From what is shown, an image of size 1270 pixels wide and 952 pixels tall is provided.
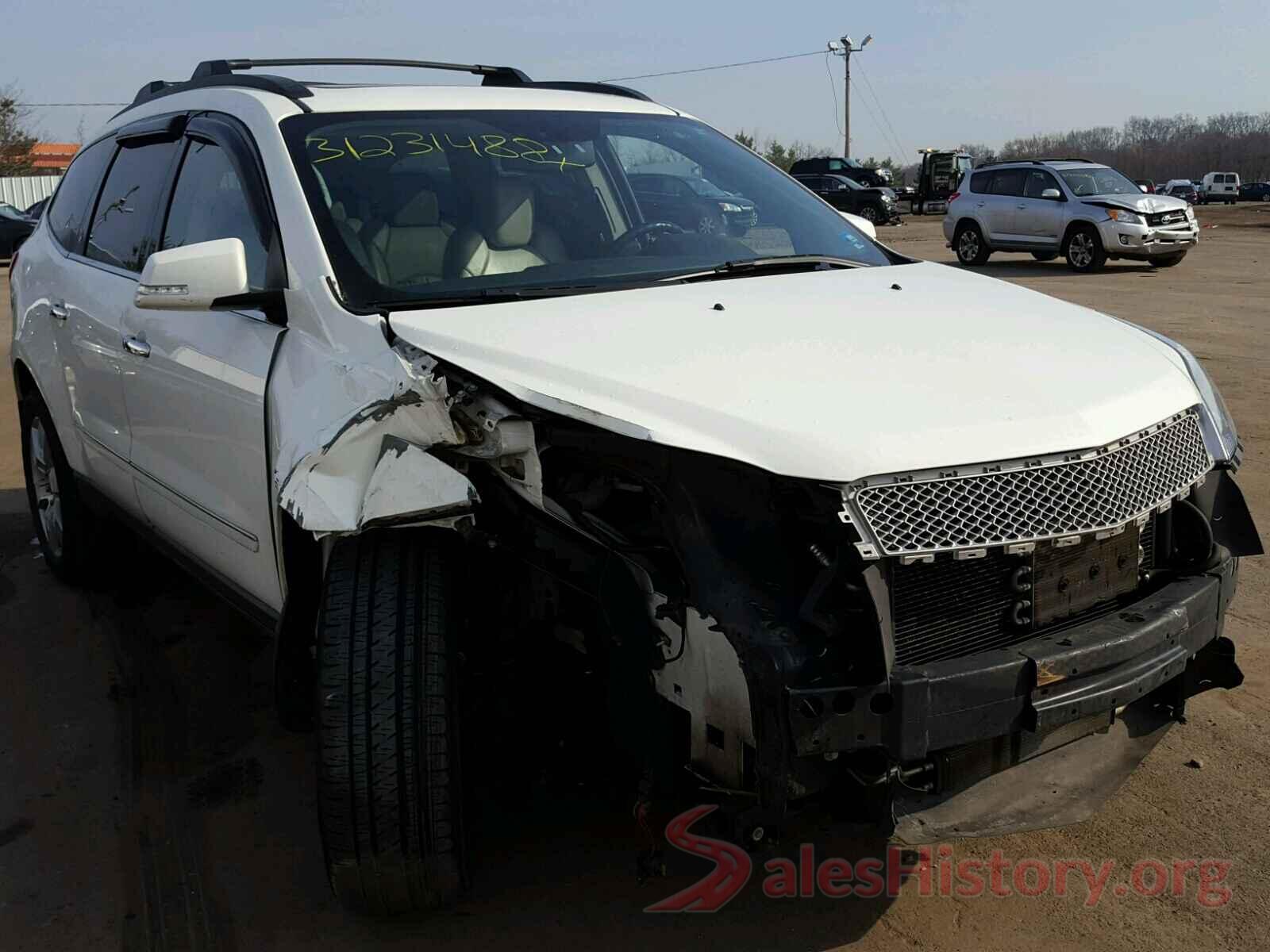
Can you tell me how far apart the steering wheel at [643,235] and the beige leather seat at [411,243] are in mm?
448

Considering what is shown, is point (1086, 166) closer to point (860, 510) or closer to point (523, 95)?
point (523, 95)

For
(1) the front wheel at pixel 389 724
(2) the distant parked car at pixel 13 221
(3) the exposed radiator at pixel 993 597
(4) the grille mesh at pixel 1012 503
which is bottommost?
(2) the distant parked car at pixel 13 221

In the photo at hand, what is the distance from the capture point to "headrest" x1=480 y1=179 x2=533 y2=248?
3299 millimetres

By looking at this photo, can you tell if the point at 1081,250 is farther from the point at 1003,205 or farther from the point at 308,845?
the point at 308,845

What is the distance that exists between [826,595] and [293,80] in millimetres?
2393

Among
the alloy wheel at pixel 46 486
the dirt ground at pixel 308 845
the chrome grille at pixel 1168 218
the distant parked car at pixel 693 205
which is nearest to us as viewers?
the dirt ground at pixel 308 845

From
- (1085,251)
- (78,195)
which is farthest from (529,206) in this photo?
(1085,251)

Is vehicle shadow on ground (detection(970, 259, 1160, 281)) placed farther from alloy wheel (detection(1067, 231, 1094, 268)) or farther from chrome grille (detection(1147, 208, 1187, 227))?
chrome grille (detection(1147, 208, 1187, 227))

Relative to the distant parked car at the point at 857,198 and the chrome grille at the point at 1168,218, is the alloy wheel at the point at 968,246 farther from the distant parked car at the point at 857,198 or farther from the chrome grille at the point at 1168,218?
the distant parked car at the point at 857,198

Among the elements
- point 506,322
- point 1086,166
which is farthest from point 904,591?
point 1086,166

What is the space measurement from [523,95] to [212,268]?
134 centimetres

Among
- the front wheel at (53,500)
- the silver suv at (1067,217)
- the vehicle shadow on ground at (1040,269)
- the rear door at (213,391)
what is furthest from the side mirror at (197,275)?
the silver suv at (1067,217)

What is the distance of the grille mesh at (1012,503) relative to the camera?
220 centimetres

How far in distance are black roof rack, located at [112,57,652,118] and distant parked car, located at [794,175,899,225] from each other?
32.4 metres
